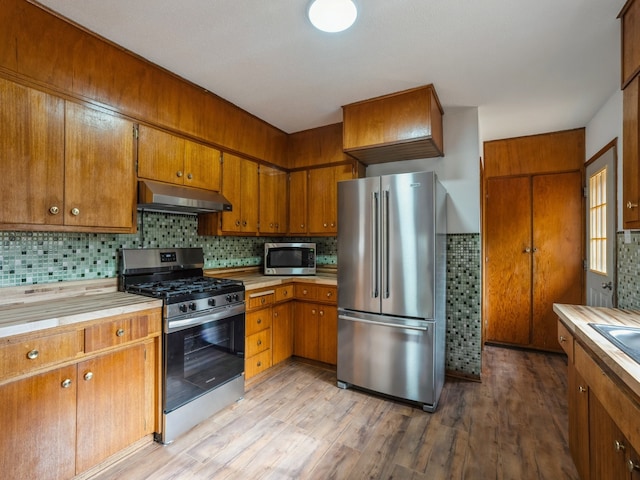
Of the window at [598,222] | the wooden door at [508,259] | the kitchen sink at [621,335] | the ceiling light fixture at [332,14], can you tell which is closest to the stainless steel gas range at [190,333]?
the ceiling light fixture at [332,14]

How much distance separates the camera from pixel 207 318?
7.09ft

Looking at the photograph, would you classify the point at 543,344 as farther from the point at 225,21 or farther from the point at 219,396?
the point at 225,21

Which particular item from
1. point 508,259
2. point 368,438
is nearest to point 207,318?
point 368,438

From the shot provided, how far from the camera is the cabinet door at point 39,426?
134 centimetres

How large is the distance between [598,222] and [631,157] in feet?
6.00

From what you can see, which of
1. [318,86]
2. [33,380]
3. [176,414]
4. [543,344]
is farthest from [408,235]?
[543,344]

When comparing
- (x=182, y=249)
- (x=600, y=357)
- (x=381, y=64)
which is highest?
(x=381, y=64)

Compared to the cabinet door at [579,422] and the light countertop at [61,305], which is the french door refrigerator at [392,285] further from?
the light countertop at [61,305]

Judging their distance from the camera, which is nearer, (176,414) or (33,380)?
(33,380)

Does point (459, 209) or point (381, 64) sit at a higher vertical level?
point (381, 64)

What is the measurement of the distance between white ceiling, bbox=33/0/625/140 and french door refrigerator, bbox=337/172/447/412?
0.79m

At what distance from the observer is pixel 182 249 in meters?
2.68

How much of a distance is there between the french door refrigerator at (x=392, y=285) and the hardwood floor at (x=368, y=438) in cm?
25

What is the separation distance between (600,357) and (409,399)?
1.47 m
